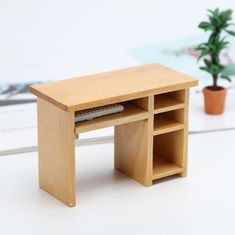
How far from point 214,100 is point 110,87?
0.68m

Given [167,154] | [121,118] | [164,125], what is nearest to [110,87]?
[121,118]

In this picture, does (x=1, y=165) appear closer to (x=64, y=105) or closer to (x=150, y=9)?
(x=64, y=105)

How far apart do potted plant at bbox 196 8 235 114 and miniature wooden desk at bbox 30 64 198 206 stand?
39 centimetres

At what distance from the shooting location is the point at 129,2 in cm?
359

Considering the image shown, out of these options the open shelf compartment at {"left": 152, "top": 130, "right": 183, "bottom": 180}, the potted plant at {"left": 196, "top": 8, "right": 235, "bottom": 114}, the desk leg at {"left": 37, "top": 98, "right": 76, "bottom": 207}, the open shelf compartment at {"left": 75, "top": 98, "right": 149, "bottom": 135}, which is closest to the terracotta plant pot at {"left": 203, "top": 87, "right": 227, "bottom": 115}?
the potted plant at {"left": 196, "top": 8, "right": 235, "bottom": 114}

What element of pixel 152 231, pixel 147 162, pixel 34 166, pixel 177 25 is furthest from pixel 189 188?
pixel 177 25

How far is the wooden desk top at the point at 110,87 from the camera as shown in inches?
91.1

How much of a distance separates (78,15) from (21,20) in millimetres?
214

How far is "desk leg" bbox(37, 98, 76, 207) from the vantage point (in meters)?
2.32

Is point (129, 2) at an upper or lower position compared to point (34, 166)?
upper

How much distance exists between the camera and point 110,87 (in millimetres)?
2412

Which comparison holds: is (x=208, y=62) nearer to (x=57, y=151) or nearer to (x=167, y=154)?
(x=167, y=154)

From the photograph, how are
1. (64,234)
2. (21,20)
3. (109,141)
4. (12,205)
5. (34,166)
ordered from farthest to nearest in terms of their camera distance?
(21,20), (109,141), (34,166), (12,205), (64,234)

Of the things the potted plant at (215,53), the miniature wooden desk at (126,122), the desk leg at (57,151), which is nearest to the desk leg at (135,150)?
the miniature wooden desk at (126,122)
